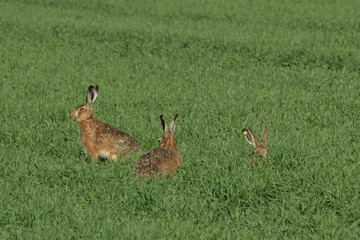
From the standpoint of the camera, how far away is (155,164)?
5.26m

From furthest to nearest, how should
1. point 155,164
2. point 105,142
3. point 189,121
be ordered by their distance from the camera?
point 189,121
point 105,142
point 155,164

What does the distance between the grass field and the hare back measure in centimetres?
13

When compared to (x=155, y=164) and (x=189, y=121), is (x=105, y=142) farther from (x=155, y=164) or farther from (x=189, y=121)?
(x=189, y=121)

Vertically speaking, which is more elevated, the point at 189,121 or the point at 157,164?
the point at 157,164

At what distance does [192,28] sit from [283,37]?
2839 mm

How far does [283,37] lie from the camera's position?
Result: 1423cm

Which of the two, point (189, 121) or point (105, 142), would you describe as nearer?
point (105, 142)

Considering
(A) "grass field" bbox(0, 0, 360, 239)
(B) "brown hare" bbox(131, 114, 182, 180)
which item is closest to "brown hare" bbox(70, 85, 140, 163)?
(A) "grass field" bbox(0, 0, 360, 239)

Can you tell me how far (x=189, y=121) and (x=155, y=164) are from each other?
2.42m

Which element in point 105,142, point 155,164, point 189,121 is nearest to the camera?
point 155,164

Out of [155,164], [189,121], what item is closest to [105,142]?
[155,164]

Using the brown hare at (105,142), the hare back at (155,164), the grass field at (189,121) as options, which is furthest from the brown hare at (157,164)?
the brown hare at (105,142)

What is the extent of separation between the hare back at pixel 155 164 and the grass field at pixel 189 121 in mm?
129

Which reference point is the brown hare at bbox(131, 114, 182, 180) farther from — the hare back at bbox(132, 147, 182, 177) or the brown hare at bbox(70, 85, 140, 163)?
the brown hare at bbox(70, 85, 140, 163)
